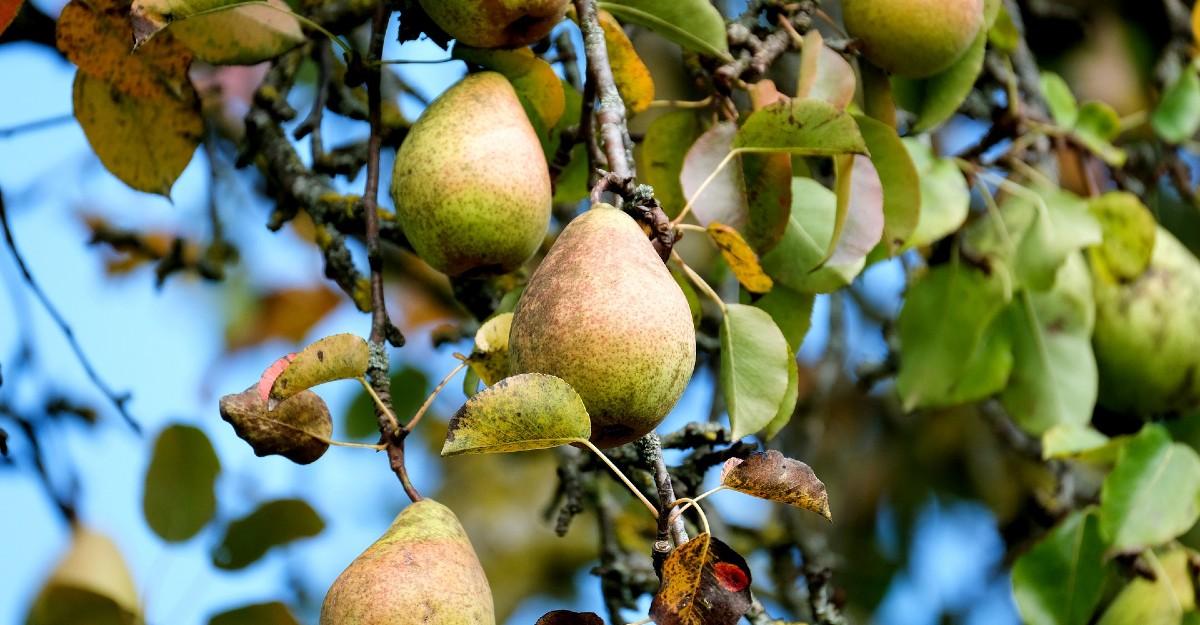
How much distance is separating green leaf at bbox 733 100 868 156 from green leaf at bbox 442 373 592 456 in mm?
394

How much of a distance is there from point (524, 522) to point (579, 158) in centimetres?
208

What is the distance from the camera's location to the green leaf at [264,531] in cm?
140

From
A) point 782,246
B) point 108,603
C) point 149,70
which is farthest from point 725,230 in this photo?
point 108,603

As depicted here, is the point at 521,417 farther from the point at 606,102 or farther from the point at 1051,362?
the point at 1051,362

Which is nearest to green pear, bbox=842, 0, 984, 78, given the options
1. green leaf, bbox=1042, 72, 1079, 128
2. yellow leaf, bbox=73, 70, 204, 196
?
green leaf, bbox=1042, 72, 1079, 128

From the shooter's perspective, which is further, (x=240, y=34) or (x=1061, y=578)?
(x=1061, y=578)

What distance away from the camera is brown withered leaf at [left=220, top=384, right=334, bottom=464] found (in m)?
0.87

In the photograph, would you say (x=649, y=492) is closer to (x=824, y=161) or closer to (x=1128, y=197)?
(x=824, y=161)

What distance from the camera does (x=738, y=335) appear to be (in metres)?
1.02

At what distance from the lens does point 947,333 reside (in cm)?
169

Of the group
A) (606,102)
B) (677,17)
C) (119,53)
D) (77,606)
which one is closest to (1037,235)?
(677,17)

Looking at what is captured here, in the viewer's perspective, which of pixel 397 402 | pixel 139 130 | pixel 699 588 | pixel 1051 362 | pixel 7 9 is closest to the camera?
pixel 699 588

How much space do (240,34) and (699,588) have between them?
2.44 feet

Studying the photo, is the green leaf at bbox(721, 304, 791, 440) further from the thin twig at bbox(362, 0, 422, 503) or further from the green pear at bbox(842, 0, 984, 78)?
the green pear at bbox(842, 0, 984, 78)
